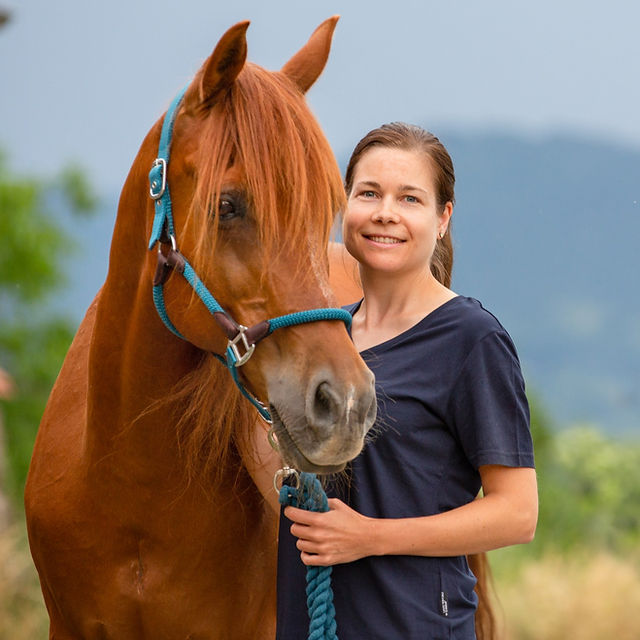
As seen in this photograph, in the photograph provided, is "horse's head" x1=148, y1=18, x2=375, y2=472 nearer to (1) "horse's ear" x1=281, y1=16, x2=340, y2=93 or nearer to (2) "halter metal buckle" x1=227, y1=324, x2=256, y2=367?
(2) "halter metal buckle" x1=227, y1=324, x2=256, y2=367

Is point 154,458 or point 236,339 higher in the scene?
point 236,339

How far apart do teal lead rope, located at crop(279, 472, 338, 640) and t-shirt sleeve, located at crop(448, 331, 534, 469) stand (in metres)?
0.29

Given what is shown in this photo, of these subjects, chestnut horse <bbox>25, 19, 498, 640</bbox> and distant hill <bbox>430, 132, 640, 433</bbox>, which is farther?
distant hill <bbox>430, 132, 640, 433</bbox>

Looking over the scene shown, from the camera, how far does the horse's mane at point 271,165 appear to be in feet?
5.42

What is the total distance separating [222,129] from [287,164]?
14 centimetres

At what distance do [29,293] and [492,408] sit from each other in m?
9.57

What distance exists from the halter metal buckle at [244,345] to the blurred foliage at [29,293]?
8.77 m

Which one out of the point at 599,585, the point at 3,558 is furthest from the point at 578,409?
the point at 3,558

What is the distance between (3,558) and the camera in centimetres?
503

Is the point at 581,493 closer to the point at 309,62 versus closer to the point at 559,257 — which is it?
the point at 309,62

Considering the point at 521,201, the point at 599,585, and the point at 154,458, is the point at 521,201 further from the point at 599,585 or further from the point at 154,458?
the point at 154,458

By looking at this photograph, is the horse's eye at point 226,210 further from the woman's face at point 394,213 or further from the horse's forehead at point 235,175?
the woman's face at point 394,213

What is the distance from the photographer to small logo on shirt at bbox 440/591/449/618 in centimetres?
170

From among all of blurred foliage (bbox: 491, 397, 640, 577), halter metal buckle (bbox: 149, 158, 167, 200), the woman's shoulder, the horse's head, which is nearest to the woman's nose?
the horse's head
